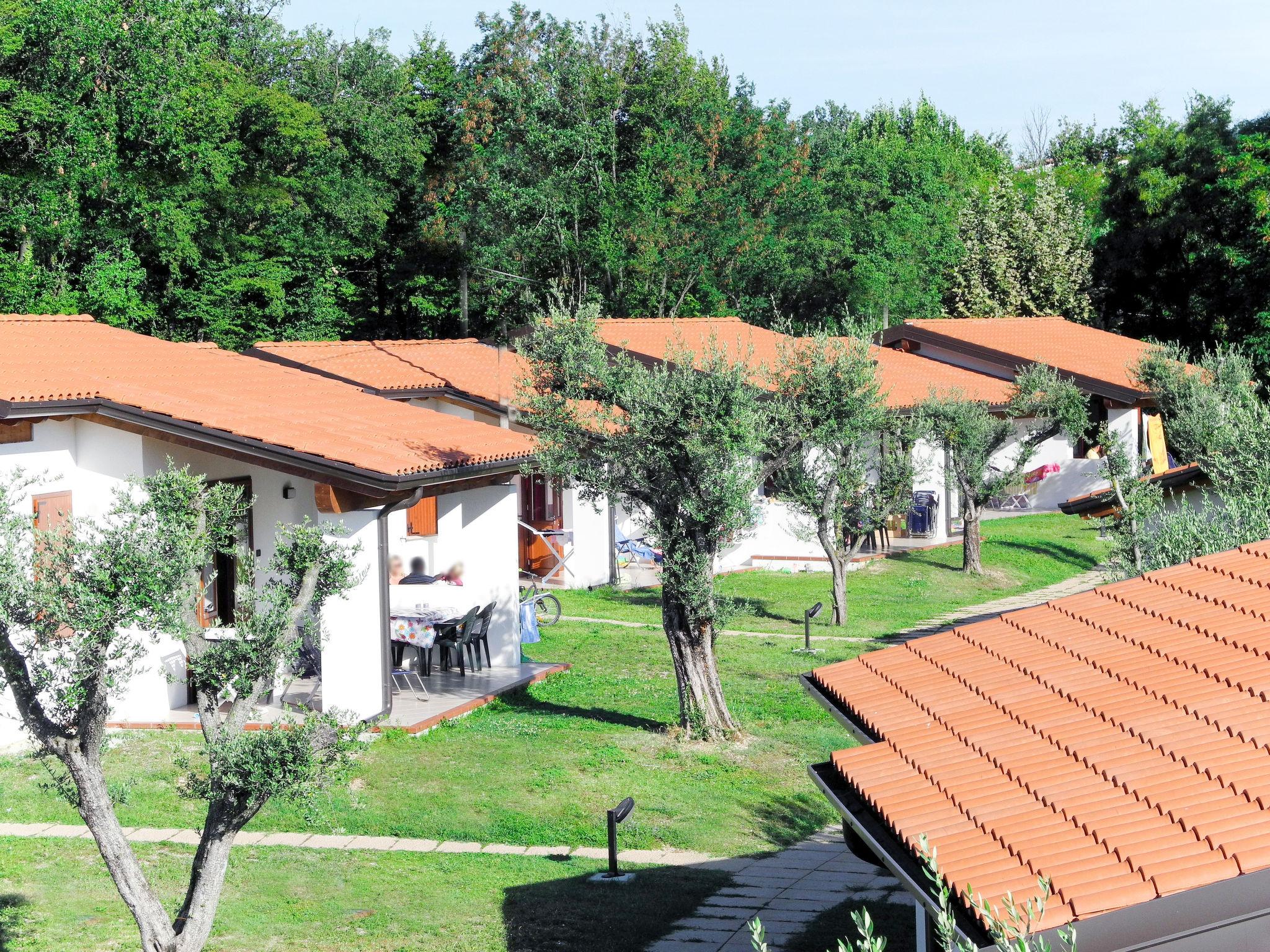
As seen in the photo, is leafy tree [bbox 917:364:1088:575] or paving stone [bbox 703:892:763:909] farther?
leafy tree [bbox 917:364:1088:575]

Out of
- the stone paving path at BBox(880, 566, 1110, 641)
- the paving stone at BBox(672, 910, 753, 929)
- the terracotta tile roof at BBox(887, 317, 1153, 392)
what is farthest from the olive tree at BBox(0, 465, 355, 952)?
the terracotta tile roof at BBox(887, 317, 1153, 392)

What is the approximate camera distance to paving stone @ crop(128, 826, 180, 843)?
32.5 ft

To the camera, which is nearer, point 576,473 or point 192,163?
point 576,473

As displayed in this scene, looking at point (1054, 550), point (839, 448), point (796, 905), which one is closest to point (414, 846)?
point (796, 905)

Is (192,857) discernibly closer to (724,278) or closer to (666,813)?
(666,813)

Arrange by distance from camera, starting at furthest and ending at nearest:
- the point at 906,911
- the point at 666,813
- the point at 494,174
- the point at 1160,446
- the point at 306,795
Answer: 1. the point at 494,174
2. the point at 1160,446
3. the point at 666,813
4. the point at 906,911
5. the point at 306,795

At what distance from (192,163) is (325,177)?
377 inches

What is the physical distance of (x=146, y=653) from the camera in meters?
6.26

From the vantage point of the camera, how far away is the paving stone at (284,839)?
10.1 m

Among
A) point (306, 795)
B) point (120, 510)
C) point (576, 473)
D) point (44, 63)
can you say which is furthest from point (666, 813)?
point (44, 63)

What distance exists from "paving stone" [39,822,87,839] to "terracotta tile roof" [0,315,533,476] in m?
3.89

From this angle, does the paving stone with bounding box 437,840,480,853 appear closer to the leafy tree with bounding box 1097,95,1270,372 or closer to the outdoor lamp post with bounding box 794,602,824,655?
the outdoor lamp post with bounding box 794,602,824,655

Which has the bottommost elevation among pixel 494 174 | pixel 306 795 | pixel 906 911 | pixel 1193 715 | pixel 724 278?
pixel 906 911

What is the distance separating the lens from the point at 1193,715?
529 centimetres
